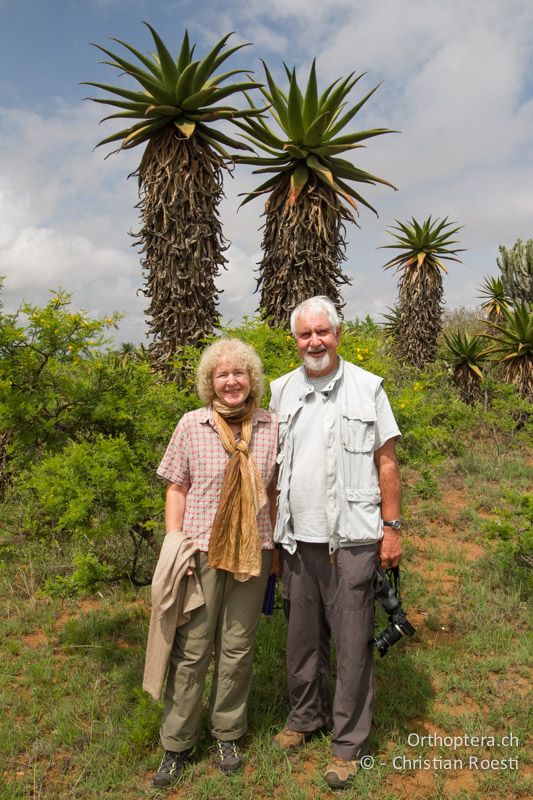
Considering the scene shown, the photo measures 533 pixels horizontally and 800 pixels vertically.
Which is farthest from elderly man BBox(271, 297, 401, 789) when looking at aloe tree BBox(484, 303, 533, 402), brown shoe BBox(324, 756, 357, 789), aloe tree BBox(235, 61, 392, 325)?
aloe tree BBox(484, 303, 533, 402)

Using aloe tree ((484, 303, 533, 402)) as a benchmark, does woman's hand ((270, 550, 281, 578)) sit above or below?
below

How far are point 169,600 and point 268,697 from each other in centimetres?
138

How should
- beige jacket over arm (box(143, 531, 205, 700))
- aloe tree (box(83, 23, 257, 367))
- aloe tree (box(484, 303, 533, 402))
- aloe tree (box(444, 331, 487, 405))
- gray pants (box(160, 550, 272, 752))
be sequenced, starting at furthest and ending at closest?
1. aloe tree (box(444, 331, 487, 405))
2. aloe tree (box(484, 303, 533, 402))
3. aloe tree (box(83, 23, 257, 367))
4. gray pants (box(160, 550, 272, 752))
5. beige jacket over arm (box(143, 531, 205, 700))

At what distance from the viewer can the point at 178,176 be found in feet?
27.1

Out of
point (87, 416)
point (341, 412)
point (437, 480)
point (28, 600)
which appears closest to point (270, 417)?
point (341, 412)

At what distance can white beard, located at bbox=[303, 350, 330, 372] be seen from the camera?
314cm

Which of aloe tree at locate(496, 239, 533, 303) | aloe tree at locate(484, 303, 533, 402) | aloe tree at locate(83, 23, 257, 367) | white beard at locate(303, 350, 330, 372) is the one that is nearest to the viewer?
white beard at locate(303, 350, 330, 372)

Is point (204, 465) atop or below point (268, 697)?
atop

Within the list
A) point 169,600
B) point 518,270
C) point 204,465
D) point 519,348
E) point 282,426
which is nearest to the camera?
point 169,600

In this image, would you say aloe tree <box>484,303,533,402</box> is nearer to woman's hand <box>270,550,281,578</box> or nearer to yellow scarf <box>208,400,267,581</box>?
woman's hand <box>270,550,281,578</box>

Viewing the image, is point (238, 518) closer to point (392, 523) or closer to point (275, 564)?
point (275, 564)

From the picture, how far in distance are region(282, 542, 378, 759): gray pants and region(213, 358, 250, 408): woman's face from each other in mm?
836

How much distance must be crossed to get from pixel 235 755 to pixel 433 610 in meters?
2.49

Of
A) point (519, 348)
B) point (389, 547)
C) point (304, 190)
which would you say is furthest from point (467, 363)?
point (389, 547)
